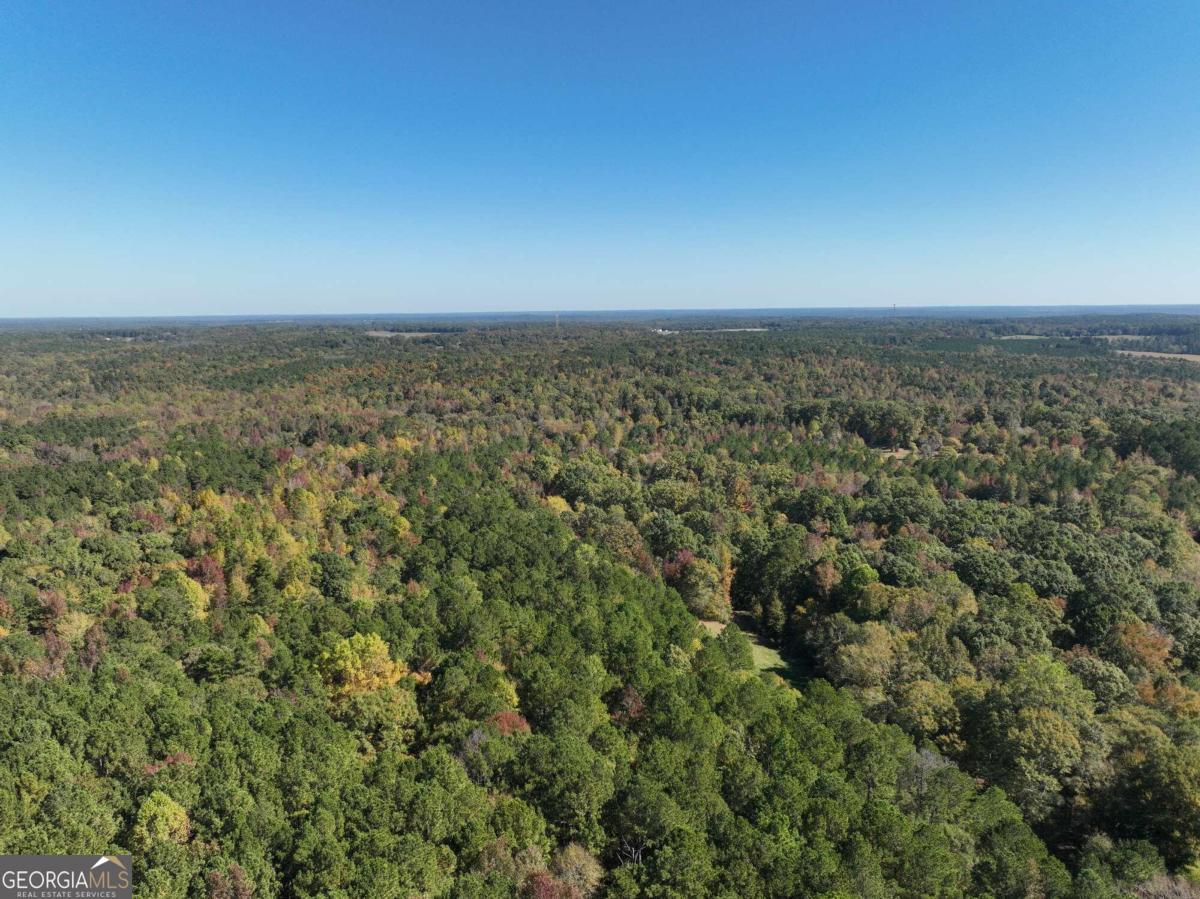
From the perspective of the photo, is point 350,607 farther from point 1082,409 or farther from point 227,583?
point 1082,409

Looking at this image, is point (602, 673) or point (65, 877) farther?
point (602, 673)

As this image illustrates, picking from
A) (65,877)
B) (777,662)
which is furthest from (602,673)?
(65,877)

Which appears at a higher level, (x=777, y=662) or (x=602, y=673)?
(x=602, y=673)

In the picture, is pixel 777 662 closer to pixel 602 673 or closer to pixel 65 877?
pixel 602 673

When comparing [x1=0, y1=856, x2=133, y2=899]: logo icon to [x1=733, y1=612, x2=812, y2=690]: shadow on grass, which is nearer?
[x1=0, y1=856, x2=133, y2=899]: logo icon

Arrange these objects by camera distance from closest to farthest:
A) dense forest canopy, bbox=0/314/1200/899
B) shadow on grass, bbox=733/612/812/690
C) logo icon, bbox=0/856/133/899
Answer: logo icon, bbox=0/856/133/899 < dense forest canopy, bbox=0/314/1200/899 < shadow on grass, bbox=733/612/812/690

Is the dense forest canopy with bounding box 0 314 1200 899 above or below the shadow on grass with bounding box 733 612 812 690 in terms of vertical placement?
above

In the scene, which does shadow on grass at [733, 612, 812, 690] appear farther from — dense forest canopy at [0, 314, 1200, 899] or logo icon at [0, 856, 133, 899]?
logo icon at [0, 856, 133, 899]

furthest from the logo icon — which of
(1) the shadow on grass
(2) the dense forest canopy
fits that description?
(1) the shadow on grass

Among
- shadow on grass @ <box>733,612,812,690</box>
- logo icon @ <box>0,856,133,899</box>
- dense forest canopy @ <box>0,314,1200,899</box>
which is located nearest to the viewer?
logo icon @ <box>0,856,133,899</box>

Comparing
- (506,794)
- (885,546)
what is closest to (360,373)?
(885,546)
